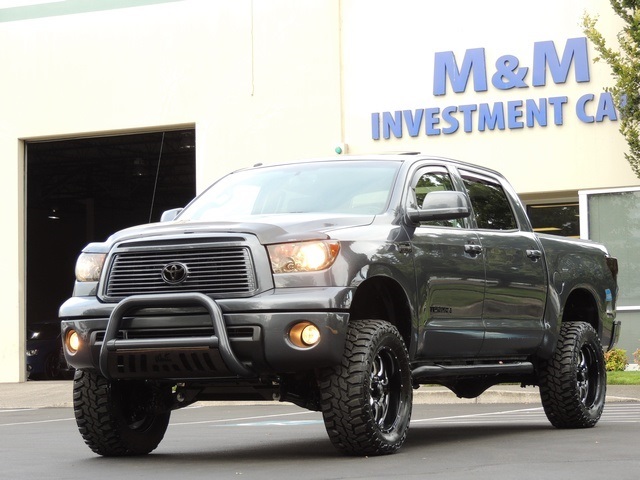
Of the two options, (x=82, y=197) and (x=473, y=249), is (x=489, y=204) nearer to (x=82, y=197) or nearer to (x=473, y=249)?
(x=473, y=249)

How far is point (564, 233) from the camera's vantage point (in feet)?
73.7

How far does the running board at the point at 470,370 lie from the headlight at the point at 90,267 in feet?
7.28

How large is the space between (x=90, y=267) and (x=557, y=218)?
15.0 m

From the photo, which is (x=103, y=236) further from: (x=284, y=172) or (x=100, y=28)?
(x=284, y=172)

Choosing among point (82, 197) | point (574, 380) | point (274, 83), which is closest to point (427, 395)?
point (574, 380)

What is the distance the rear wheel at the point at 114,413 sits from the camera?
8.77 m

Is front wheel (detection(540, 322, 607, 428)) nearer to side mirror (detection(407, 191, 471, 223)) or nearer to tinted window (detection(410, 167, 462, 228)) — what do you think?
tinted window (detection(410, 167, 462, 228))

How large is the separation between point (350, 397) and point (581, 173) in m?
14.3

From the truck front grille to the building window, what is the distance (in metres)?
14.9

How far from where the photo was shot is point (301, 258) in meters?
8.07

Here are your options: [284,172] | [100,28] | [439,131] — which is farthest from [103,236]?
[284,172]

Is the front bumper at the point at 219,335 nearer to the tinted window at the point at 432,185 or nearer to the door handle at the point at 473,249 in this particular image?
the tinted window at the point at 432,185

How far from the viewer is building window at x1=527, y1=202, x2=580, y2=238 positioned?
22375 mm

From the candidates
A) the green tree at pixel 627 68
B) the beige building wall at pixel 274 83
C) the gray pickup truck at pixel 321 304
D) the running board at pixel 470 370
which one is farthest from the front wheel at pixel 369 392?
the beige building wall at pixel 274 83
